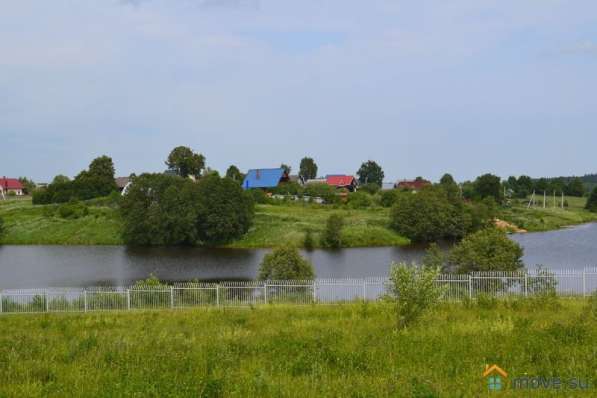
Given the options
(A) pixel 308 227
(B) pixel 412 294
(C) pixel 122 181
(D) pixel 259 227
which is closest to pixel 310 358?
(B) pixel 412 294

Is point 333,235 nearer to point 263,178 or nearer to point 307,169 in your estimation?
point 263,178

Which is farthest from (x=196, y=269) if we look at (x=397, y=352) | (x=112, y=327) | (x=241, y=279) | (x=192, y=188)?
(x=397, y=352)

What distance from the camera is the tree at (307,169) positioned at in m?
175

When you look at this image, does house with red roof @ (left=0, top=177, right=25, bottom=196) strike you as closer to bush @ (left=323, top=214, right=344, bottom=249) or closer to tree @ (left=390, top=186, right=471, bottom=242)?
bush @ (left=323, top=214, right=344, bottom=249)

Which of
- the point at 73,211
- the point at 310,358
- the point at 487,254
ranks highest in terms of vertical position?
the point at 73,211

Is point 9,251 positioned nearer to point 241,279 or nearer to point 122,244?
point 122,244

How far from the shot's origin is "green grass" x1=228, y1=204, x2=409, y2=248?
7250 centimetres

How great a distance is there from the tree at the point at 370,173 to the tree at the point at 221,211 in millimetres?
99615

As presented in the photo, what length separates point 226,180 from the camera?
78.8 meters

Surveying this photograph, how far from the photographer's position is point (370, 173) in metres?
174

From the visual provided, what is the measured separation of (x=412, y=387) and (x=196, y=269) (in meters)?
44.1

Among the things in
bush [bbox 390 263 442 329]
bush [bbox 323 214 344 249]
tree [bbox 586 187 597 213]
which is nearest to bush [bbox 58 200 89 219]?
bush [bbox 323 214 344 249]

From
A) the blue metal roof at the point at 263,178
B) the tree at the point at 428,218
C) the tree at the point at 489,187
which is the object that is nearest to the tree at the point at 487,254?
the tree at the point at 428,218

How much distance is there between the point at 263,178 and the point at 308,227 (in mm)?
47308
